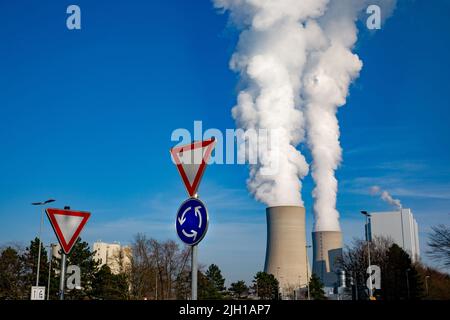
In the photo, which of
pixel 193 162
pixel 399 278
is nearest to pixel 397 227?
pixel 399 278

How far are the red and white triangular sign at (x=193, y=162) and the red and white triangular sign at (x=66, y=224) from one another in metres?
1.45

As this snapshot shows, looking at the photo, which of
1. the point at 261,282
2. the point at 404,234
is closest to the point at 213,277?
the point at 261,282

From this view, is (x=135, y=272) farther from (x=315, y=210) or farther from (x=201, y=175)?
(x=201, y=175)

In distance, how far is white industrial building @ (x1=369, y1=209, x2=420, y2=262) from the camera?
96750 millimetres

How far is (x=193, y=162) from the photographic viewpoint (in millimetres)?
4117

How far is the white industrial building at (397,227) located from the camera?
96750mm

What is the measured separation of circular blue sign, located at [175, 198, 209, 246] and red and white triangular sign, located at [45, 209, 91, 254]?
1474 millimetres

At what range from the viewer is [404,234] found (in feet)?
317

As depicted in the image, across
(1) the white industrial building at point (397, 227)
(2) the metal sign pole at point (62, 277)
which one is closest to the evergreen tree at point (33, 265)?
(2) the metal sign pole at point (62, 277)

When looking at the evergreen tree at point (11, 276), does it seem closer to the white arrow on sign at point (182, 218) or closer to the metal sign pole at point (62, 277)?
the metal sign pole at point (62, 277)

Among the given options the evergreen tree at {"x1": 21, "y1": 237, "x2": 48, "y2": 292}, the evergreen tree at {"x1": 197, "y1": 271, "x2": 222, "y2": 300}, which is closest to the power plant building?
the evergreen tree at {"x1": 197, "y1": 271, "x2": 222, "y2": 300}

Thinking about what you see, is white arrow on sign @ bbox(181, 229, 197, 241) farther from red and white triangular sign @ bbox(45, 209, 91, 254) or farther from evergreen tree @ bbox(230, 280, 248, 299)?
evergreen tree @ bbox(230, 280, 248, 299)

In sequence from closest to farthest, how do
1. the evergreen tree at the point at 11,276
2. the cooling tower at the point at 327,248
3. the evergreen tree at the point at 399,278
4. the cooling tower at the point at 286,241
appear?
1. the evergreen tree at the point at 11,276
2. the cooling tower at the point at 286,241
3. the evergreen tree at the point at 399,278
4. the cooling tower at the point at 327,248
